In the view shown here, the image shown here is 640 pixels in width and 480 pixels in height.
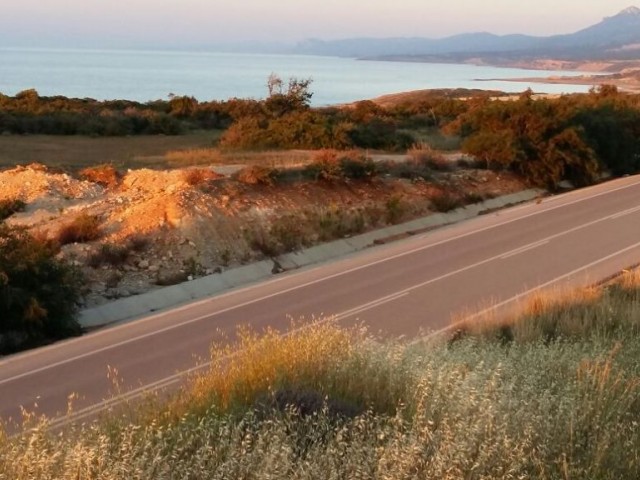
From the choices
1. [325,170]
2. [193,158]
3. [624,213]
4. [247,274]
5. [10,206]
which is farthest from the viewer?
[193,158]

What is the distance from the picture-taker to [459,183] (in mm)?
36500

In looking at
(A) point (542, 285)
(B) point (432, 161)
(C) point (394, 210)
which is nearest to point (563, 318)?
(A) point (542, 285)

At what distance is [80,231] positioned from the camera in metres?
24.0

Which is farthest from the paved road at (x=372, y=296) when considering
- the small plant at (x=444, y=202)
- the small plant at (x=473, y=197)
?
the small plant at (x=473, y=197)

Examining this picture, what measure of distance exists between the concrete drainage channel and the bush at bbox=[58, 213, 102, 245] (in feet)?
10.3

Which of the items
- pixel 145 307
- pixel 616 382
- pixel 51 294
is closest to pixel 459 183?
pixel 145 307

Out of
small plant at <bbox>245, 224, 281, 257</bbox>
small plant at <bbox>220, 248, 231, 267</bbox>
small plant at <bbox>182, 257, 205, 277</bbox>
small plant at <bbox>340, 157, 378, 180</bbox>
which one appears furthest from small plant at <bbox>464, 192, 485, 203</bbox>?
small plant at <bbox>182, 257, 205, 277</bbox>

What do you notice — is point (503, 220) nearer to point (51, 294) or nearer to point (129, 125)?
point (51, 294)

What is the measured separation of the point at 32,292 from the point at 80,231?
19.1 feet

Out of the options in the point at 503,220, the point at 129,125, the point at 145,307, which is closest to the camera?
the point at 145,307

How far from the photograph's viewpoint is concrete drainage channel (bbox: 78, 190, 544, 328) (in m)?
20.0

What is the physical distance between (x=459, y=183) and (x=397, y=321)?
64.8 ft

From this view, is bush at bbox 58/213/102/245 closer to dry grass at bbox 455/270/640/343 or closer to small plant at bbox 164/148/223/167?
small plant at bbox 164/148/223/167

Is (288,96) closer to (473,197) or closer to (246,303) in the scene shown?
(473,197)
